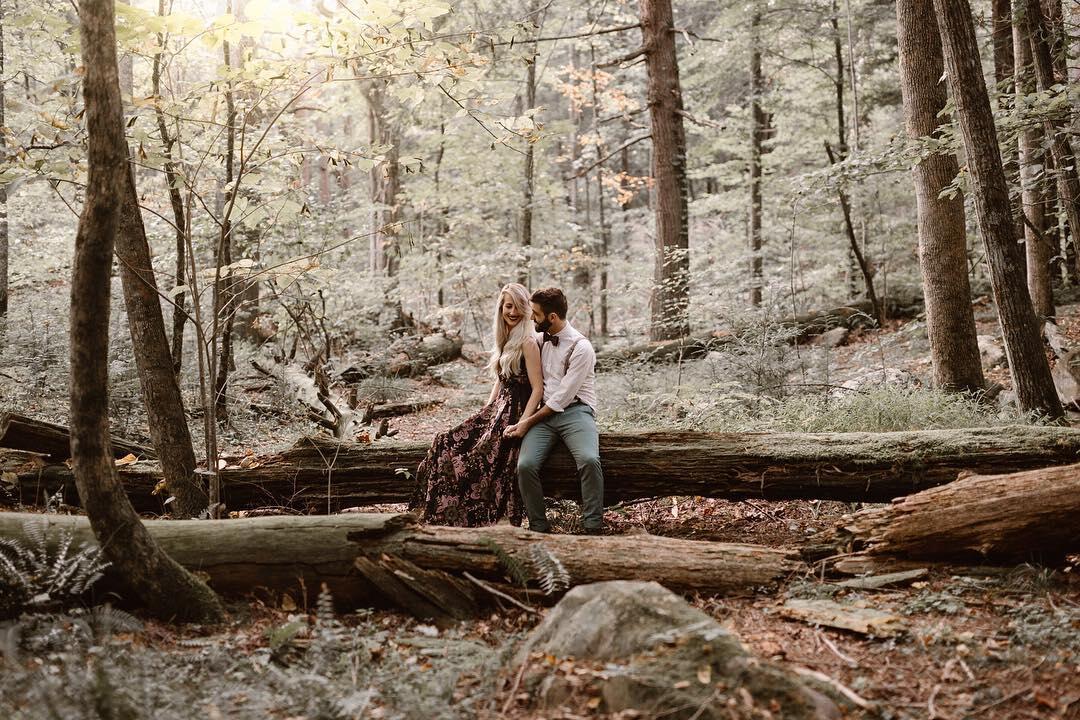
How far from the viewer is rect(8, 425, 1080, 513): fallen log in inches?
199

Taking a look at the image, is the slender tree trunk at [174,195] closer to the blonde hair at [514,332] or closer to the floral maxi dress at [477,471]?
the floral maxi dress at [477,471]

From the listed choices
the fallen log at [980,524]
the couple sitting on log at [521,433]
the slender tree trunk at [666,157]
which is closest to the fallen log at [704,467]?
the couple sitting on log at [521,433]

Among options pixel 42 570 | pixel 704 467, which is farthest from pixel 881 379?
pixel 42 570

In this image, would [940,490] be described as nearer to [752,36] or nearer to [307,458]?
[307,458]

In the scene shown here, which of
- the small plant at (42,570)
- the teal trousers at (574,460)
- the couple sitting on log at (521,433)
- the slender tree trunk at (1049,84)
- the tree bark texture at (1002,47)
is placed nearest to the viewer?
the small plant at (42,570)

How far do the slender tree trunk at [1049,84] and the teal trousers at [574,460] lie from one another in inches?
245

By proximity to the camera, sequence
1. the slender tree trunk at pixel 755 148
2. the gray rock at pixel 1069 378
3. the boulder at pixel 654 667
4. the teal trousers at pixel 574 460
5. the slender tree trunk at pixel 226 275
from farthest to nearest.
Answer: the slender tree trunk at pixel 755 148, the gray rock at pixel 1069 378, the slender tree trunk at pixel 226 275, the teal trousers at pixel 574 460, the boulder at pixel 654 667

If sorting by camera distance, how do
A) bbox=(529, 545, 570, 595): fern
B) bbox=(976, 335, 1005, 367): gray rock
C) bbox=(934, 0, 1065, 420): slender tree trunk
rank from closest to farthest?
bbox=(529, 545, 570, 595): fern
bbox=(934, 0, 1065, 420): slender tree trunk
bbox=(976, 335, 1005, 367): gray rock

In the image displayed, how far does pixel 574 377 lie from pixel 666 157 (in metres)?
8.54

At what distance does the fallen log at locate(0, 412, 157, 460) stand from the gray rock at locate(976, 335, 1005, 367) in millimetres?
11781

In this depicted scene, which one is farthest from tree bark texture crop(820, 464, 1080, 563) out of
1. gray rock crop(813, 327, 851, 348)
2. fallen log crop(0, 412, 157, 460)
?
gray rock crop(813, 327, 851, 348)

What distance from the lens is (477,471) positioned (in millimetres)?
5789

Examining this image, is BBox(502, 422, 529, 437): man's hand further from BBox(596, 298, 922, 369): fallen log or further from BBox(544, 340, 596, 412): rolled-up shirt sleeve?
BBox(596, 298, 922, 369): fallen log

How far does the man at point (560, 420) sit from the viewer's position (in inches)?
213
